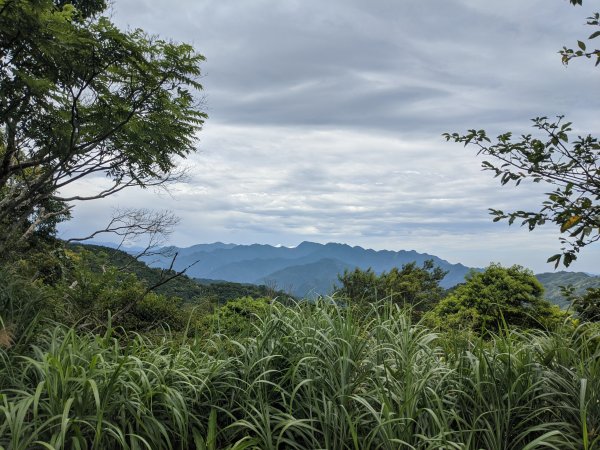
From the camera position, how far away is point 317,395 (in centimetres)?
351

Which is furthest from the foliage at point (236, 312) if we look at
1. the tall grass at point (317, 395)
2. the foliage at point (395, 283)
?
the foliage at point (395, 283)

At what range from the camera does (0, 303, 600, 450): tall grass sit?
3.09 meters

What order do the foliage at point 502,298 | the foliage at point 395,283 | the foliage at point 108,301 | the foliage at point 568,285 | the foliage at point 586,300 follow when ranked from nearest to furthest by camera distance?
the foliage at point 586,300 < the foliage at point 568,285 < the foliage at point 108,301 < the foliage at point 502,298 < the foliage at point 395,283

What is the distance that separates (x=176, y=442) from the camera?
136 inches

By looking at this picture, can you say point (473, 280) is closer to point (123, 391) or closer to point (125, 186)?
point (125, 186)

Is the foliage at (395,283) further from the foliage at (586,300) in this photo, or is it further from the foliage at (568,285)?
the foliage at (586,300)

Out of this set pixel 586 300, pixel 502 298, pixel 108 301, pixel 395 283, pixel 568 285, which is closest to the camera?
pixel 586 300

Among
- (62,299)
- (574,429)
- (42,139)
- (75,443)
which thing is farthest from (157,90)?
(574,429)

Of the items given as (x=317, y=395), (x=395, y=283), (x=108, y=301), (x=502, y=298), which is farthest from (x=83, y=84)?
(x=395, y=283)

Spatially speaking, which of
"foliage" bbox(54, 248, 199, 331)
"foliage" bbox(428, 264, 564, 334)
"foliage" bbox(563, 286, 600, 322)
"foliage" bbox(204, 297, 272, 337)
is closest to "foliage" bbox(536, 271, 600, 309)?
"foliage" bbox(563, 286, 600, 322)

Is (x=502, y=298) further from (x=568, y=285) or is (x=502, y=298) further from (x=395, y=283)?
(x=395, y=283)

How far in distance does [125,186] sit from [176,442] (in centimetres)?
1035

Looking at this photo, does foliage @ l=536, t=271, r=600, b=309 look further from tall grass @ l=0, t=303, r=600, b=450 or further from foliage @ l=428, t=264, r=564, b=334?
tall grass @ l=0, t=303, r=600, b=450

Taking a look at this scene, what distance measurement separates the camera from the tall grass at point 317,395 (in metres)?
3.09
